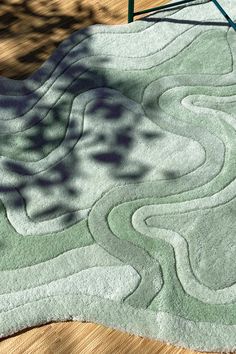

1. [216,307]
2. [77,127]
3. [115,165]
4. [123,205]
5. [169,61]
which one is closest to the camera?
[216,307]

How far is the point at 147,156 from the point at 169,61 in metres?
0.73

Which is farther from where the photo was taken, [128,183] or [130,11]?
[130,11]

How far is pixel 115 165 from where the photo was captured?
2.71 meters

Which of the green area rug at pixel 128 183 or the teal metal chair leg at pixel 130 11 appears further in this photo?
the teal metal chair leg at pixel 130 11

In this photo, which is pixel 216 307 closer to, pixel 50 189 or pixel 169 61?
pixel 50 189

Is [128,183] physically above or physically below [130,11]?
below

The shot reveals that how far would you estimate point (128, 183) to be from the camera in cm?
263

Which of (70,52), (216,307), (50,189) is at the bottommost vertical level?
(216,307)

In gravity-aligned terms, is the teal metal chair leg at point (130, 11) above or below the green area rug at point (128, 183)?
above

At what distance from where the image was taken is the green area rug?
2.23 m

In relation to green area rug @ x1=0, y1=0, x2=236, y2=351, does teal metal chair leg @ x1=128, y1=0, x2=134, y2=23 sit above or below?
above

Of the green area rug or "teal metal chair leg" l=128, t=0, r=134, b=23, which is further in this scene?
"teal metal chair leg" l=128, t=0, r=134, b=23

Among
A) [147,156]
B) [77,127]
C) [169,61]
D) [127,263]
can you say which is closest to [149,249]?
[127,263]

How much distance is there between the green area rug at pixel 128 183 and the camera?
2230 mm
